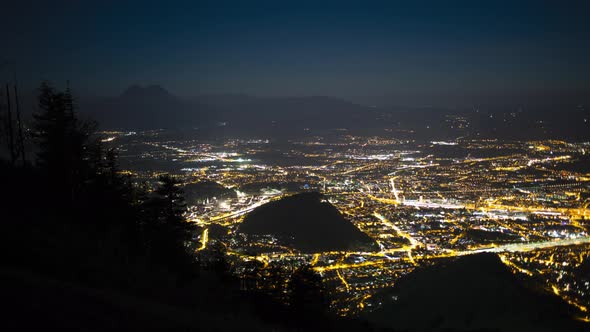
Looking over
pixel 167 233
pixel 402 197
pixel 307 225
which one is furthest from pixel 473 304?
pixel 402 197

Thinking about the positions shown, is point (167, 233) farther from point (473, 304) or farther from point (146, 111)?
point (146, 111)

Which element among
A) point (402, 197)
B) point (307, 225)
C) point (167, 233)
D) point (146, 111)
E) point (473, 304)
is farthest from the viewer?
point (146, 111)

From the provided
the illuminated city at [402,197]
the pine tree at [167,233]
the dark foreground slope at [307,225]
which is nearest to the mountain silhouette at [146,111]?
the illuminated city at [402,197]

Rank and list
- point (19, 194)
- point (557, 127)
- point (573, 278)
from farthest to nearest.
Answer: point (557, 127) → point (573, 278) → point (19, 194)

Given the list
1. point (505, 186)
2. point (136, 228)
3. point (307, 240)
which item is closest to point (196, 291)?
point (136, 228)

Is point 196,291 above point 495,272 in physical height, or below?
above

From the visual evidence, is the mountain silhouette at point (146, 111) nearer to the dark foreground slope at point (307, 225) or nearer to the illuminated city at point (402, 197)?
the illuminated city at point (402, 197)

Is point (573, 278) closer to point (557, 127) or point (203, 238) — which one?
point (203, 238)
